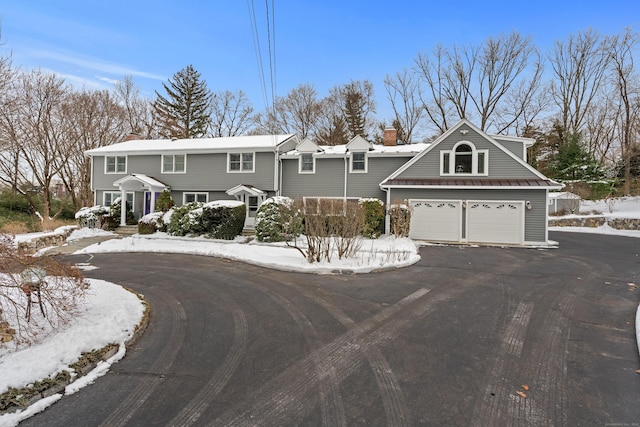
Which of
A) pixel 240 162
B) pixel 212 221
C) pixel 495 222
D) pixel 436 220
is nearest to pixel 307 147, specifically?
pixel 240 162

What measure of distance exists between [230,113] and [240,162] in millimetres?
18781

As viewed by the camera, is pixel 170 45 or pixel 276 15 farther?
pixel 170 45

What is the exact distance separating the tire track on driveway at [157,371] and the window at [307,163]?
551 inches

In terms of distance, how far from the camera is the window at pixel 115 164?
21.2 m

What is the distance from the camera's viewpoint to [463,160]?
1616 centimetres

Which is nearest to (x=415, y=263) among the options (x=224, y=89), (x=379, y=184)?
(x=379, y=184)

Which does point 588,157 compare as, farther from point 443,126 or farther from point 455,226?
point 455,226

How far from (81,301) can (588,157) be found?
3604 cm

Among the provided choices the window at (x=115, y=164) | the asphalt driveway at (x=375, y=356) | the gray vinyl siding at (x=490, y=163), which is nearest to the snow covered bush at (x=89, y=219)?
the window at (x=115, y=164)

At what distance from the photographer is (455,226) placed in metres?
15.6

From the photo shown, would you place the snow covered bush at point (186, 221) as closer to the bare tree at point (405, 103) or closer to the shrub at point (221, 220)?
the shrub at point (221, 220)

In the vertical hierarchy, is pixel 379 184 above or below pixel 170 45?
below

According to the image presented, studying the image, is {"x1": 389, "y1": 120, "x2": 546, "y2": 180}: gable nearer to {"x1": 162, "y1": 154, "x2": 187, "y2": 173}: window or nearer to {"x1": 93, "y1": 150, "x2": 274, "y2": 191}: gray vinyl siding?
{"x1": 93, "y1": 150, "x2": 274, "y2": 191}: gray vinyl siding

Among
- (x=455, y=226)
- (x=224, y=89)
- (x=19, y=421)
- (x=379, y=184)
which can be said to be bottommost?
(x=19, y=421)
